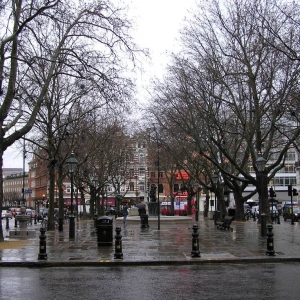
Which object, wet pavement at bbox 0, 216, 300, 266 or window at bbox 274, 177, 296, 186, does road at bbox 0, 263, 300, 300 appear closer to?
wet pavement at bbox 0, 216, 300, 266

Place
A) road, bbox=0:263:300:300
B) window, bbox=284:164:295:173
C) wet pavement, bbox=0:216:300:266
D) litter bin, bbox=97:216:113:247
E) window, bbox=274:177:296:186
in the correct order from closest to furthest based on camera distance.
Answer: road, bbox=0:263:300:300
wet pavement, bbox=0:216:300:266
litter bin, bbox=97:216:113:247
window, bbox=284:164:295:173
window, bbox=274:177:296:186

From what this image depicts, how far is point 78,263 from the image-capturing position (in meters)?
12.7

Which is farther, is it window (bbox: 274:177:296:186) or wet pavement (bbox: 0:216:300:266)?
window (bbox: 274:177:296:186)

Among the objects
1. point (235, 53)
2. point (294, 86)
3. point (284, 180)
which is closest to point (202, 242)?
point (294, 86)

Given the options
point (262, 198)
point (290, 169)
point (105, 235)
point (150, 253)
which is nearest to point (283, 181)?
point (290, 169)

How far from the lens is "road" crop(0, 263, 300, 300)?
338 inches

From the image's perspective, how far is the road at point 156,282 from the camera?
8.58m

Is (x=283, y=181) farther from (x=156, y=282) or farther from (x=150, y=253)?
(x=156, y=282)

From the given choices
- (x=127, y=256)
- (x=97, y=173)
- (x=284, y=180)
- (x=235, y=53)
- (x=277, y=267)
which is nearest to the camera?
(x=277, y=267)

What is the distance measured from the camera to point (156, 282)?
9.96 m

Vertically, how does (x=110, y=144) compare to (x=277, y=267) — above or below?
above

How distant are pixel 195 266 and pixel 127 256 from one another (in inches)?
97.0

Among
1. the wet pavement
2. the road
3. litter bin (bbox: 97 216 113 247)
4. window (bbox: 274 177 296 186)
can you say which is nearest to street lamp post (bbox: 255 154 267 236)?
the wet pavement

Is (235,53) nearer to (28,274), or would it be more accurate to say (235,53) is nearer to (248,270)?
(248,270)
